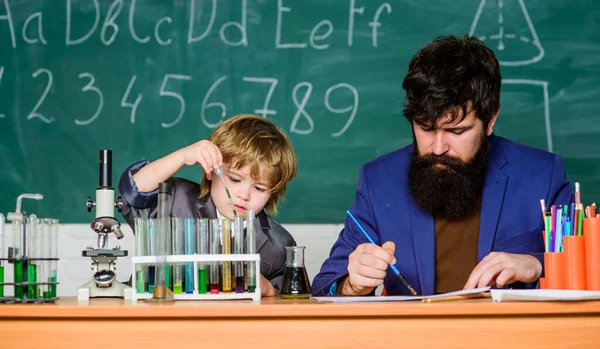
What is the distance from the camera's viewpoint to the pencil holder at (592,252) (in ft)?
5.05

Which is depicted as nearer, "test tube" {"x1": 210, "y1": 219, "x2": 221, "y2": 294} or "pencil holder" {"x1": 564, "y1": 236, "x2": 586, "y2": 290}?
"pencil holder" {"x1": 564, "y1": 236, "x2": 586, "y2": 290}

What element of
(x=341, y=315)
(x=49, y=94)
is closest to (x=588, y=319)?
(x=341, y=315)

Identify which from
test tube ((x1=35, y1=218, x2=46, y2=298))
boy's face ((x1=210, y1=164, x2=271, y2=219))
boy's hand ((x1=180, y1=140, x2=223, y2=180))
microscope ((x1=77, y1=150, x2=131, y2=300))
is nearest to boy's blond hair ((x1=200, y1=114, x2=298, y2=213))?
boy's face ((x1=210, y1=164, x2=271, y2=219))

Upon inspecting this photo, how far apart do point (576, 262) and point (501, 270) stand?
0.25 meters

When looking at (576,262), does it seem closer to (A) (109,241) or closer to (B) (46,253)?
(B) (46,253)

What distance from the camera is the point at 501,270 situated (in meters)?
1.80

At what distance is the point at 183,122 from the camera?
3.28 meters

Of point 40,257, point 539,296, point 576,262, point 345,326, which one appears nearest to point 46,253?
point 40,257

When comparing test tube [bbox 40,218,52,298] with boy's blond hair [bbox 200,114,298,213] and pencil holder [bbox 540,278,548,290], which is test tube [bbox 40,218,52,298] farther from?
pencil holder [bbox 540,278,548,290]

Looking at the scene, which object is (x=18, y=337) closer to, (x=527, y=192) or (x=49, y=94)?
(x=527, y=192)

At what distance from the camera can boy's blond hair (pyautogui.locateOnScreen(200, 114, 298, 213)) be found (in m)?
2.36

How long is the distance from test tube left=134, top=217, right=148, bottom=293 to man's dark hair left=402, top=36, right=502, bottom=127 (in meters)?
0.93

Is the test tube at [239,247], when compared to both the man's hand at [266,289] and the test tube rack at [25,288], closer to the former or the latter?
the man's hand at [266,289]

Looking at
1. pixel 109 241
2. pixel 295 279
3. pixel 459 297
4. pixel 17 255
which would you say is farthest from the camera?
pixel 109 241
